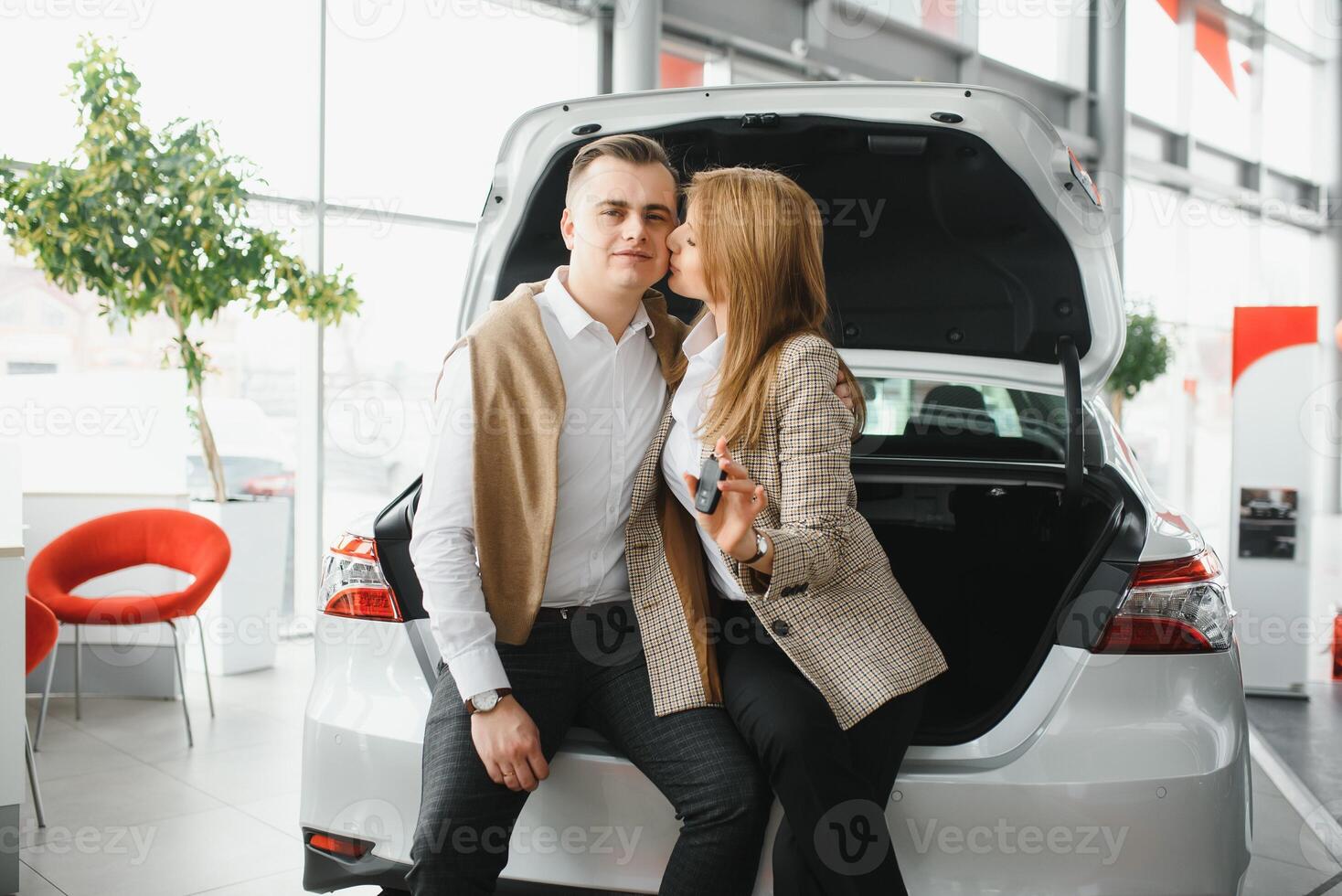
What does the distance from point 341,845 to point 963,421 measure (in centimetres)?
168

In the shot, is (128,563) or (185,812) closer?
(185,812)

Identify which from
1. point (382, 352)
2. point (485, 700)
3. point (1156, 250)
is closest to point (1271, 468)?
point (485, 700)

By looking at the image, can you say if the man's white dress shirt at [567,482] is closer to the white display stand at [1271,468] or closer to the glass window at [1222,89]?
the white display stand at [1271,468]

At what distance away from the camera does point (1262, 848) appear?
2.56 meters

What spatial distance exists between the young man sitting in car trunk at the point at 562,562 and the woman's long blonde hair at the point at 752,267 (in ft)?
0.42

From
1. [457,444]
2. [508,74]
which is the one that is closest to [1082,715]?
[457,444]

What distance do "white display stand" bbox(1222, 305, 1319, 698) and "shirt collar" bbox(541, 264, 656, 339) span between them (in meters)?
3.47

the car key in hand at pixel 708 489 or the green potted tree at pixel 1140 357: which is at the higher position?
the green potted tree at pixel 1140 357

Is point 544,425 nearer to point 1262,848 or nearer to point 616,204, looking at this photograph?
point 616,204

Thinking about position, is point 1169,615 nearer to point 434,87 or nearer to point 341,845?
point 341,845

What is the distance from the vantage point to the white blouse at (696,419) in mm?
1600

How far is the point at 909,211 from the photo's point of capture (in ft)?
7.14

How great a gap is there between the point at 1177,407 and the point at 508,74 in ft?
27.3

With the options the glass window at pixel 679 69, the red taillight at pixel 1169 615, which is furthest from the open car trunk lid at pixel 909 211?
the glass window at pixel 679 69
